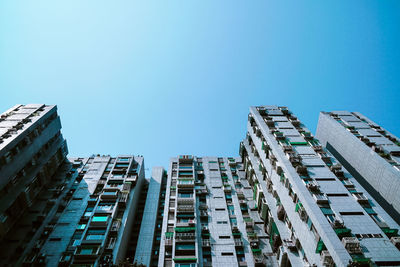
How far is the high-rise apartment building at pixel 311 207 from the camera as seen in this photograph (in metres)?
27.4

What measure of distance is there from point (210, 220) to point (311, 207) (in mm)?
17062

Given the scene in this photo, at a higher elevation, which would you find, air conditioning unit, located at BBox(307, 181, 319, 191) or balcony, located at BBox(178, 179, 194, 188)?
balcony, located at BBox(178, 179, 194, 188)

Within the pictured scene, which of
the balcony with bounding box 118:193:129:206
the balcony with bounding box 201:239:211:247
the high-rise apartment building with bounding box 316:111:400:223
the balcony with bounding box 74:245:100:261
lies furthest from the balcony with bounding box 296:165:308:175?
the balcony with bounding box 74:245:100:261

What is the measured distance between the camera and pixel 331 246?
2705cm

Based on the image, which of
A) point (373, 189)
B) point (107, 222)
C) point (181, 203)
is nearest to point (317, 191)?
point (373, 189)

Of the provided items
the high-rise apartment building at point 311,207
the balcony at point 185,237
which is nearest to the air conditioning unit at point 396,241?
the high-rise apartment building at point 311,207

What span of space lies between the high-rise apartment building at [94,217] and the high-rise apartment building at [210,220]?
6.73 metres

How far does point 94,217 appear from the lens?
135 ft

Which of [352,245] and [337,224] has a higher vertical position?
[337,224]

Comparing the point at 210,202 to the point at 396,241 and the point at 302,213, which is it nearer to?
the point at 302,213

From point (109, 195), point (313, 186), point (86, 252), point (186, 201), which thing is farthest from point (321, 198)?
point (109, 195)

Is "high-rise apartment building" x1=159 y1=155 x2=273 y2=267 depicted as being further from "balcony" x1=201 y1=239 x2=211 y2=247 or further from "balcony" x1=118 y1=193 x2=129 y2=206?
"balcony" x1=118 y1=193 x2=129 y2=206

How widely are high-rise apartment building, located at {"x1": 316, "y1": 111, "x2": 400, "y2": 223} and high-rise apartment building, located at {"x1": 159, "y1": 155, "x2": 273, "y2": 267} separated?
1897 centimetres

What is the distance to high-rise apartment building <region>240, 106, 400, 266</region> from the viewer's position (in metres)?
27.4
